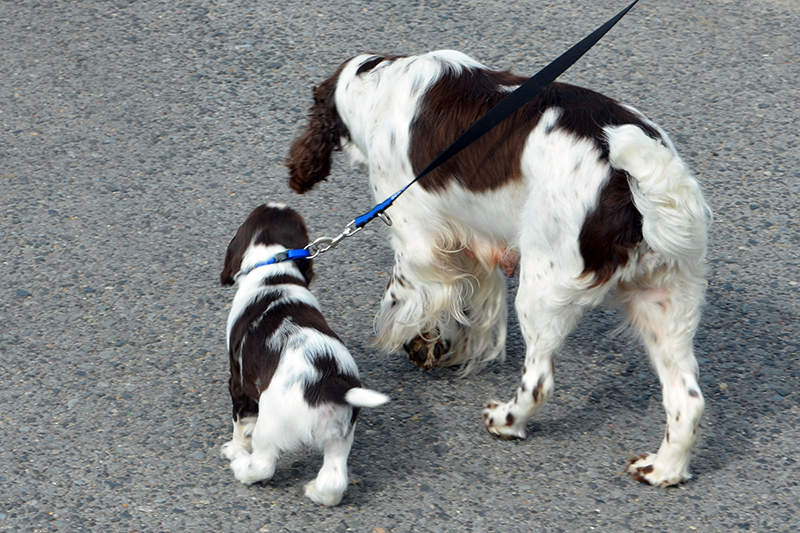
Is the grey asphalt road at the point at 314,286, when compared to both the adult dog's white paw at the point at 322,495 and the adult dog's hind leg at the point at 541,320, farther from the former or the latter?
the adult dog's hind leg at the point at 541,320

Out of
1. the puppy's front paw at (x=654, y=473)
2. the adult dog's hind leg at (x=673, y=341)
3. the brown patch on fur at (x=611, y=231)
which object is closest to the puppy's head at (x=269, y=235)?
the brown patch on fur at (x=611, y=231)

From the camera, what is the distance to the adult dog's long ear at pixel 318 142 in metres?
4.12

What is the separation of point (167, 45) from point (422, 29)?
1.73 metres

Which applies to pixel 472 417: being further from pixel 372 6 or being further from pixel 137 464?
pixel 372 6

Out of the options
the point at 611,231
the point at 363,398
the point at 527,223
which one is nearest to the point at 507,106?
the point at 527,223

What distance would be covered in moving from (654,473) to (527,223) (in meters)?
1.03

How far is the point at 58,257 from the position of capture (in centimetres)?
464

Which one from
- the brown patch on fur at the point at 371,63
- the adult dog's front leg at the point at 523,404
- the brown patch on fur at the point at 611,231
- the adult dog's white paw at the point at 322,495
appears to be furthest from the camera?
the brown patch on fur at the point at 371,63

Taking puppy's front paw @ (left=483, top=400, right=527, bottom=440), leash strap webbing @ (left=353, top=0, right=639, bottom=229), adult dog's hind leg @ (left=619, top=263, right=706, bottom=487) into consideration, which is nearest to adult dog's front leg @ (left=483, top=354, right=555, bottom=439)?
puppy's front paw @ (left=483, top=400, right=527, bottom=440)

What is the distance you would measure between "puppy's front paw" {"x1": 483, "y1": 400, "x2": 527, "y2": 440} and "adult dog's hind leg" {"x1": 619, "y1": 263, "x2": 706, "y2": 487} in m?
0.54

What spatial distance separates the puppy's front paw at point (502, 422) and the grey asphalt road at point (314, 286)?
0.18 feet

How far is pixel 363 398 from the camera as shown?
300cm

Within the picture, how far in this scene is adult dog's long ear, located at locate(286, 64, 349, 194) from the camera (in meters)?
4.12

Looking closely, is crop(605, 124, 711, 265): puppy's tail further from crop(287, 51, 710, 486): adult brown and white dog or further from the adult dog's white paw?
the adult dog's white paw
